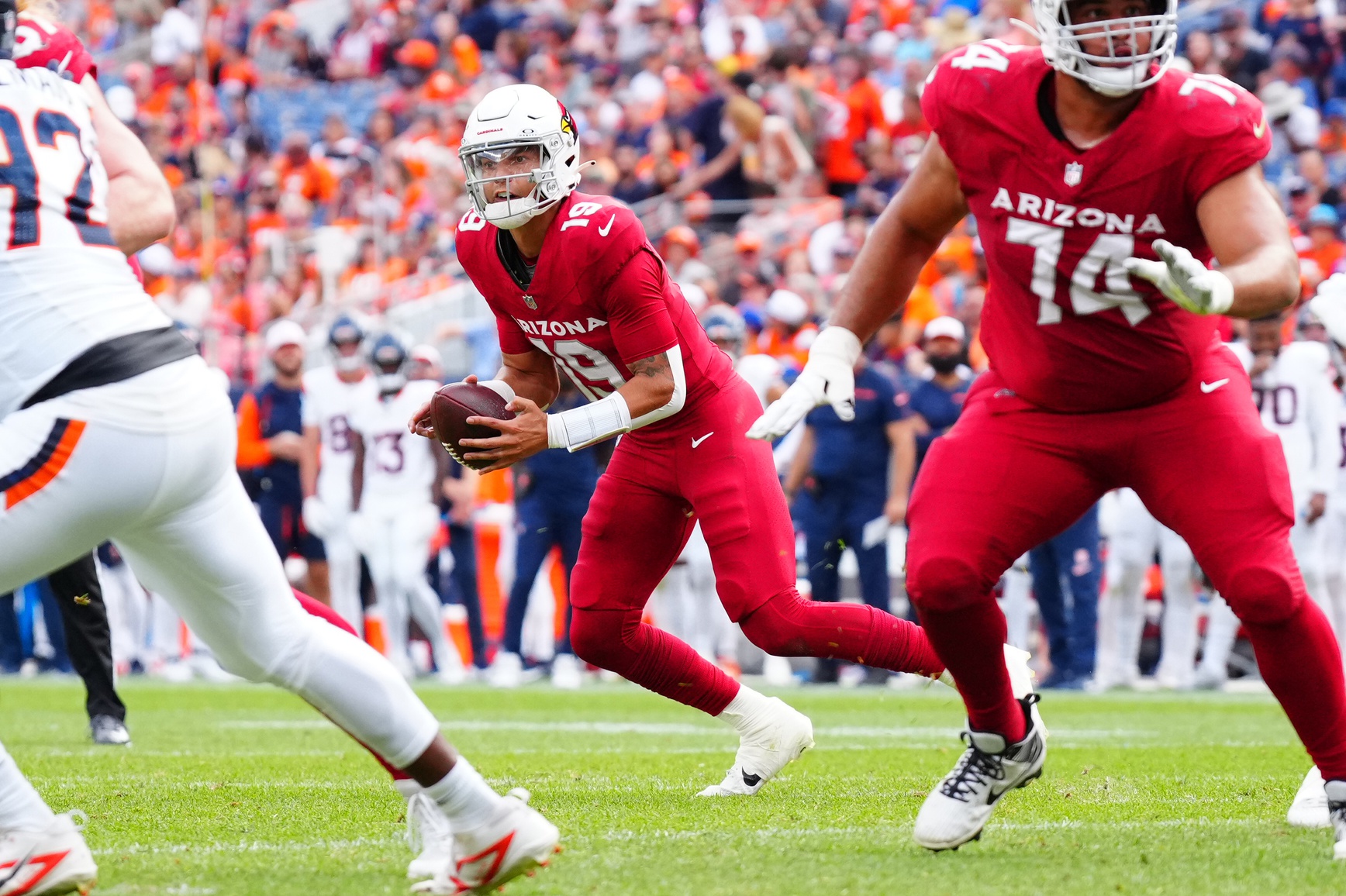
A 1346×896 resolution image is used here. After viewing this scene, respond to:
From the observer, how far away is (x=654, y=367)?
4.71 m

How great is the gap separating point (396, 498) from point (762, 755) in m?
6.51

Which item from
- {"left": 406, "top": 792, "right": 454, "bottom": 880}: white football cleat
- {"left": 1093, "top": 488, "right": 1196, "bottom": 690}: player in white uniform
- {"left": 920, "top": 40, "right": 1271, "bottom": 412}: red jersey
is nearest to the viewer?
{"left": 406, "top": 792, "right": 454, "bottom": 880}: white football cleat

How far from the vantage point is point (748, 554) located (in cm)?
490

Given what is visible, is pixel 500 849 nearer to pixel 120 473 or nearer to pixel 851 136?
pixel 120 473

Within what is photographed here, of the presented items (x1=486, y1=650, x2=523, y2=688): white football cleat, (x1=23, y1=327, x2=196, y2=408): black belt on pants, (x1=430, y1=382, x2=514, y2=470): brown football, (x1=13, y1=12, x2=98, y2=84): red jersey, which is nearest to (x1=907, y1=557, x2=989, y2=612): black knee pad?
(x1=430, y1=382, x2=514, y2=470): brown football

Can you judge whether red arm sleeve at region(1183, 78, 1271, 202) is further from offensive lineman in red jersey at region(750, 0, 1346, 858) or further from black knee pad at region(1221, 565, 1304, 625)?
black knee pad at region(1221, 565, 1304, 625)

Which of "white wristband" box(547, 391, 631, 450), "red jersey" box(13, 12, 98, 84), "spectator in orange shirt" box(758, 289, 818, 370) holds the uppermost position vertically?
"red jersey" box(13, 12, 98, 84)

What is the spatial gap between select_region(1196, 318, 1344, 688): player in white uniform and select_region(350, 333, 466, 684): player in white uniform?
491 centimetres

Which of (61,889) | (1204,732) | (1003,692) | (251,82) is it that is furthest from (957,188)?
(251,82)

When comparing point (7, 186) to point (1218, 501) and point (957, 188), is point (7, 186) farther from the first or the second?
point (1218, 501)

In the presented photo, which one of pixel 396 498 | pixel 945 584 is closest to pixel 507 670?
pixel 396 498

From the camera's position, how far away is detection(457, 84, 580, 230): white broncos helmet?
15.4 ft

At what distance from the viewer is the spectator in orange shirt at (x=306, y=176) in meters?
17.8

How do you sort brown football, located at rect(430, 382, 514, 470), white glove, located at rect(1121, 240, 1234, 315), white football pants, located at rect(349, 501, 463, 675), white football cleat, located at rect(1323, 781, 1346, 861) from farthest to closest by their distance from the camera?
white football pants, located at rect(349, 501, 463, 675) < brown football, located at rect(430, 382, 514, 470) < white football cleat, located at rect(1323, 781, 1346, 861) < white glove, located at rect(1121, 240, 1234, 315)
